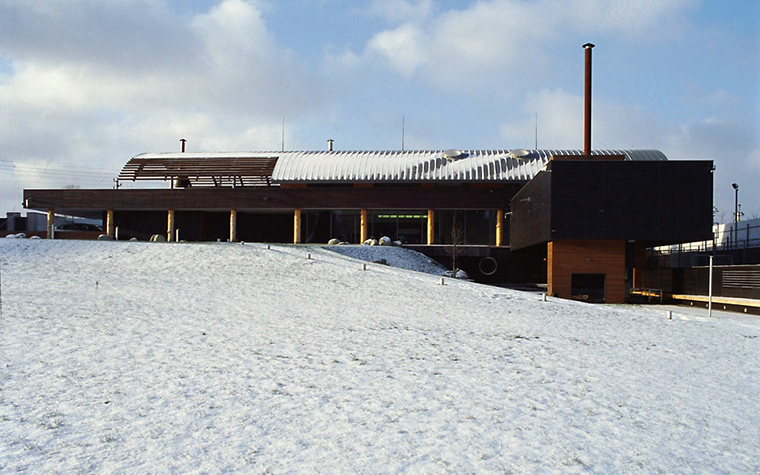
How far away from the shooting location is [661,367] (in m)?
11.1

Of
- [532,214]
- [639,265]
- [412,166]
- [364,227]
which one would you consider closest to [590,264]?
[532,214]

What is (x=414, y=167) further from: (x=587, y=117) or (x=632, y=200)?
(x=632, y=200)

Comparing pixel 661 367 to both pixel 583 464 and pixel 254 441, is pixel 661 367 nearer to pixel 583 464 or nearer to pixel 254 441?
pixel 583 464

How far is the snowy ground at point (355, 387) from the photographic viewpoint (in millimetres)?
6309

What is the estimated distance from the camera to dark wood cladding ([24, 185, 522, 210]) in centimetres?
4138

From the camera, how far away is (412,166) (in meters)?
43.2

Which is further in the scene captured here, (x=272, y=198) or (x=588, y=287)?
(x=272, y=198)

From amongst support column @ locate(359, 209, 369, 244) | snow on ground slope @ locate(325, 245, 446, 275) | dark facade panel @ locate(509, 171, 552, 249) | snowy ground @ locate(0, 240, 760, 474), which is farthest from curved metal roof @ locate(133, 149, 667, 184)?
snowy ground @ locate(0, 240, 760, 474)

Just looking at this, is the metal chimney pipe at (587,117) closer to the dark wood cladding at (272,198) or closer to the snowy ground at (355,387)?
the dark wood cladding at (272,198)

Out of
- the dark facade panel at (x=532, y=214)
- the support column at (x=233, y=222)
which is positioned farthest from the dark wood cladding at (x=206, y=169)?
the dark facade panel at (x=532, y=214)

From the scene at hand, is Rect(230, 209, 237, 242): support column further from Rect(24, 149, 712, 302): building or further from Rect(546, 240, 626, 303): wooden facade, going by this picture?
Rect(546, 240, 626, 303): wooden facade

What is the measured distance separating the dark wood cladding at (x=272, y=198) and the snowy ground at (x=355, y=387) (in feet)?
79.6

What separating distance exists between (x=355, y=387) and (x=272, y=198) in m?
35.5

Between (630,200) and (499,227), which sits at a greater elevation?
(630,200)
